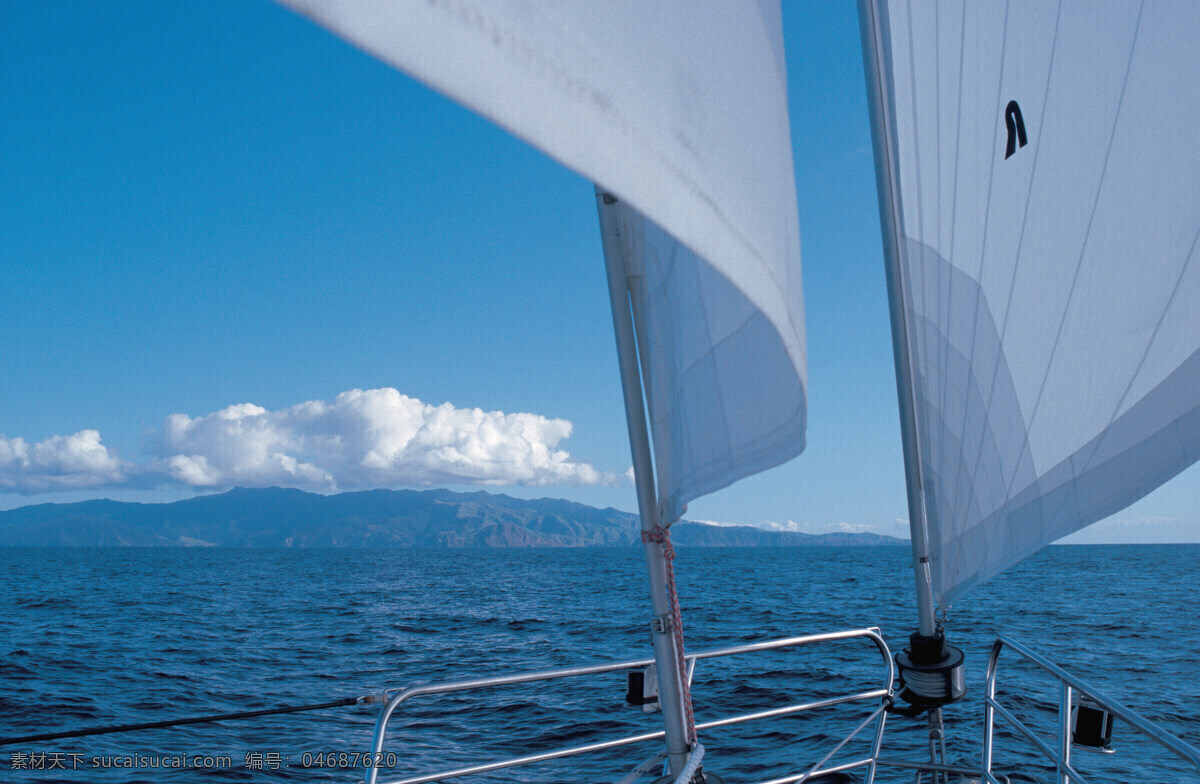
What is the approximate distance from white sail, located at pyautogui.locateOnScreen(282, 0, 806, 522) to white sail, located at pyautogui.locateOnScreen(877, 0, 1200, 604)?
1.88 m

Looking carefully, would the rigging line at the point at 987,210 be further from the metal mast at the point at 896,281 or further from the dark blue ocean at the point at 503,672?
the dark blue ocean at the point at 503,672

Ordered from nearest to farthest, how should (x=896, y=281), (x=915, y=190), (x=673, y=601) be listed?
(x=673, y=601)
(x=915, y=190)
(x=896, y=281)

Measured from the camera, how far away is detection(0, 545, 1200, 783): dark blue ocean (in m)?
9.17

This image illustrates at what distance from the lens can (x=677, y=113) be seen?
2.44 feet

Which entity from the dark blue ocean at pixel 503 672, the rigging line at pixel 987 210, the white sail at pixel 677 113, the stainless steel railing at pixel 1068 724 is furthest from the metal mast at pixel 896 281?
the dark blue ocean at pixel 503 672

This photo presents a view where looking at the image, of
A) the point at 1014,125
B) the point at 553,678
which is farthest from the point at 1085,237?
the point at 553,678

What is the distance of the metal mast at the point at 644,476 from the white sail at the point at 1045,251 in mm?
1719

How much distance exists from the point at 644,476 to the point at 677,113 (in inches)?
57.3

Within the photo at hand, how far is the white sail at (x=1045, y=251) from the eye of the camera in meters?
2.52

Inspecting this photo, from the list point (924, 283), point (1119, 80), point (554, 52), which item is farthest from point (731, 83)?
point (924, 283)

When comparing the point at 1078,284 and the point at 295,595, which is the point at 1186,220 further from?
the point at 295,595

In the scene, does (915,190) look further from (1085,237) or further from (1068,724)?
(1068,724)

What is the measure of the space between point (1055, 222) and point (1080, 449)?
95 centimetres

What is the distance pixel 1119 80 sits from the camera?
2506 mm
